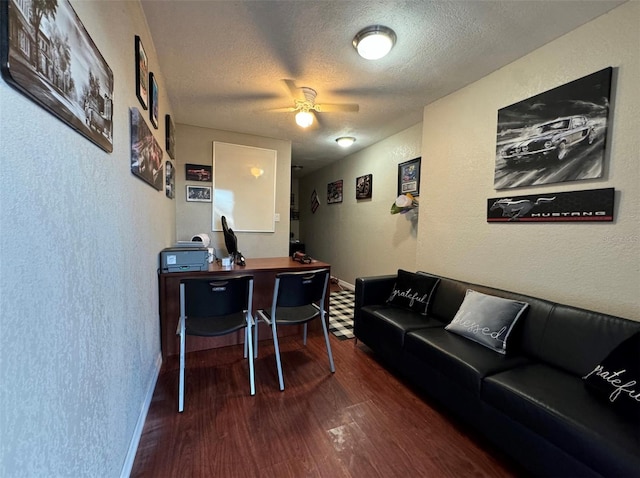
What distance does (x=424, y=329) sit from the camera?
2002mm

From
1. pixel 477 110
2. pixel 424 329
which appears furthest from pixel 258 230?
pixel 477 110

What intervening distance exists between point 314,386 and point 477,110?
2.70 meters

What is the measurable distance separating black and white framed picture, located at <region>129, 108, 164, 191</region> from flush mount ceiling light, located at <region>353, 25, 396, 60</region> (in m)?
1.47

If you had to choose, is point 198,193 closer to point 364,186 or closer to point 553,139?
point 364,186

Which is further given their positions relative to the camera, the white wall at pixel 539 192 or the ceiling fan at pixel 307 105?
the ceiling fan at pixel 307 105

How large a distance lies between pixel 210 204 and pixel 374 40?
2880 millimetres

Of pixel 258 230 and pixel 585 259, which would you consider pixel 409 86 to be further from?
pixel 258 230

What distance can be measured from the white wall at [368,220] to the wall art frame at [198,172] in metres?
2.44

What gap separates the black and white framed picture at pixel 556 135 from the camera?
1.61 m

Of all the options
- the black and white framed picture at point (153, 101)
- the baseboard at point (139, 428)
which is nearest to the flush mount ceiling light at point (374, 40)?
the black and white framed picture at point (153, 101)

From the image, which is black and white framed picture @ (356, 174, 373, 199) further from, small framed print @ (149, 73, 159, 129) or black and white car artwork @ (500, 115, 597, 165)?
small framed print @ (149, 73, 159, 129)

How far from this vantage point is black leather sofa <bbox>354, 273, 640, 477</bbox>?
1075mm

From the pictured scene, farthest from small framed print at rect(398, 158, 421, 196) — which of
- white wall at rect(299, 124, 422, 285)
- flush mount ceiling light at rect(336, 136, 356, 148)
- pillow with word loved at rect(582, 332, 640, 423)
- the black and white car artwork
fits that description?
pillow with word loved at rect(582, 332, 640, 423)

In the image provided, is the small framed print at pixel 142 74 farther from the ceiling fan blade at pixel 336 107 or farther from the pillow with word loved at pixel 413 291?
the pillow with word loved at pixel 413 291
